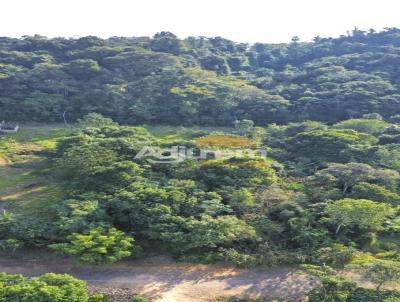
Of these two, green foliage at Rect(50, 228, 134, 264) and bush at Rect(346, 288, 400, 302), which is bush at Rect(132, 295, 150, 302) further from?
bush at Rect(346, 288, 400, 302)

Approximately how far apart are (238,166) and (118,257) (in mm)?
10077

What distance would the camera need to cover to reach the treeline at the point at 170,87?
46.7 metres

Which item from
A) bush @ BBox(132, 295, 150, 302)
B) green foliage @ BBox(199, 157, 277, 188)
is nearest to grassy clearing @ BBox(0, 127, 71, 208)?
green foliage @ BBox(199, 157, 277, 188)

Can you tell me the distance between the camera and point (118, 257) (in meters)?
19.6

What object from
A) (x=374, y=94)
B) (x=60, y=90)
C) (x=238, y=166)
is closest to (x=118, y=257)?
(x=238, y=166)

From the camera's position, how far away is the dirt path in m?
19.0

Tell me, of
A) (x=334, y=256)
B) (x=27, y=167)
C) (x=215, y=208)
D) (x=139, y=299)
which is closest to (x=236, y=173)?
(x=215, y=208)

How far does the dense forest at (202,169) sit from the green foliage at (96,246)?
0.29ft

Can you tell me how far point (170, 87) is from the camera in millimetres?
50188

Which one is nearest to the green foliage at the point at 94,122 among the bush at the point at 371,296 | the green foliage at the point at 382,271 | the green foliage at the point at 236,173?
the green foliage at the point at 236,173

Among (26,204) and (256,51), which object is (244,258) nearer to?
(26,204)

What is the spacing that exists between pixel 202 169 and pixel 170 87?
969 inches

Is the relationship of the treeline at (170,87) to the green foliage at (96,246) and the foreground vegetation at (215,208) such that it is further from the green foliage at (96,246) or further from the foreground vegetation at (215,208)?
the green foliage at (96,246)

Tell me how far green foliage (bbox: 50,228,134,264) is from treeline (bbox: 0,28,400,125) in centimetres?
2641
